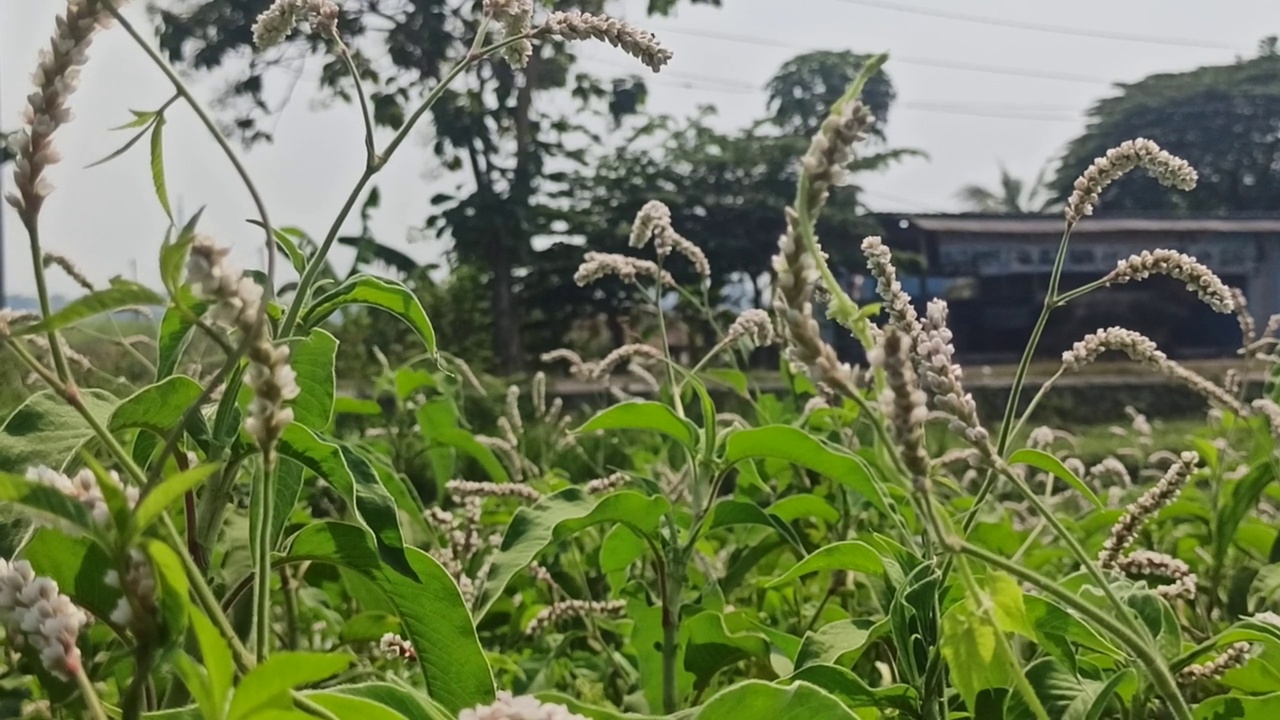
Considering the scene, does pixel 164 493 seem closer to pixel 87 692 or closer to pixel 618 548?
pixel 87 692

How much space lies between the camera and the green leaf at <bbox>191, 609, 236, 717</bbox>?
0.24 m

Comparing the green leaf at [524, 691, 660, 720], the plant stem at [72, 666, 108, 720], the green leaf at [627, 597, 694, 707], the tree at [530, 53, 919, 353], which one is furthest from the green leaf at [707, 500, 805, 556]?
the tree at [530, 53, 919, 353]

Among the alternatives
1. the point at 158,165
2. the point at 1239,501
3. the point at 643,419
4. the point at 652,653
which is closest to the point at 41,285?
the point at 158,165

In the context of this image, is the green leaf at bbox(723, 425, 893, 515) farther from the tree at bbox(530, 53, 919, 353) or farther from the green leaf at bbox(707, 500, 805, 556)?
the tree at bbox(530, 53, 919, 353)

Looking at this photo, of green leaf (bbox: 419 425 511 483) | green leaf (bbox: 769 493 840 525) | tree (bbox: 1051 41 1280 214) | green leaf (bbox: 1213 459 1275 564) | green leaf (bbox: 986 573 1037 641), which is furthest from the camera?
tree (bbox: 1051 41 1280 214)

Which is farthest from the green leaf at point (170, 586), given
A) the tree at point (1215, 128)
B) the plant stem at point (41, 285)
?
the tree at point (1215, 128)

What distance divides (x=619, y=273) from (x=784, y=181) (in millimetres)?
9333

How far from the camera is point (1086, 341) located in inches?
22.5

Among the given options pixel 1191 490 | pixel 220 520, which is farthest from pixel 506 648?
pixel 1191 490

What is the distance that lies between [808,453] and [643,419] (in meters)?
0.16

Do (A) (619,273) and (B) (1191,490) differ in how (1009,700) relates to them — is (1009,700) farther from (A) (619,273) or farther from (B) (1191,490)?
(B) (1191,490)

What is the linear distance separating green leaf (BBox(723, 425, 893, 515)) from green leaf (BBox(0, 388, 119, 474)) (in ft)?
1.21

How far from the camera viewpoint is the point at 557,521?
1.94 feet

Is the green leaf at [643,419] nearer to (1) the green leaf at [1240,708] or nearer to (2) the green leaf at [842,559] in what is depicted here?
(2) the green leaf at [842,559]
